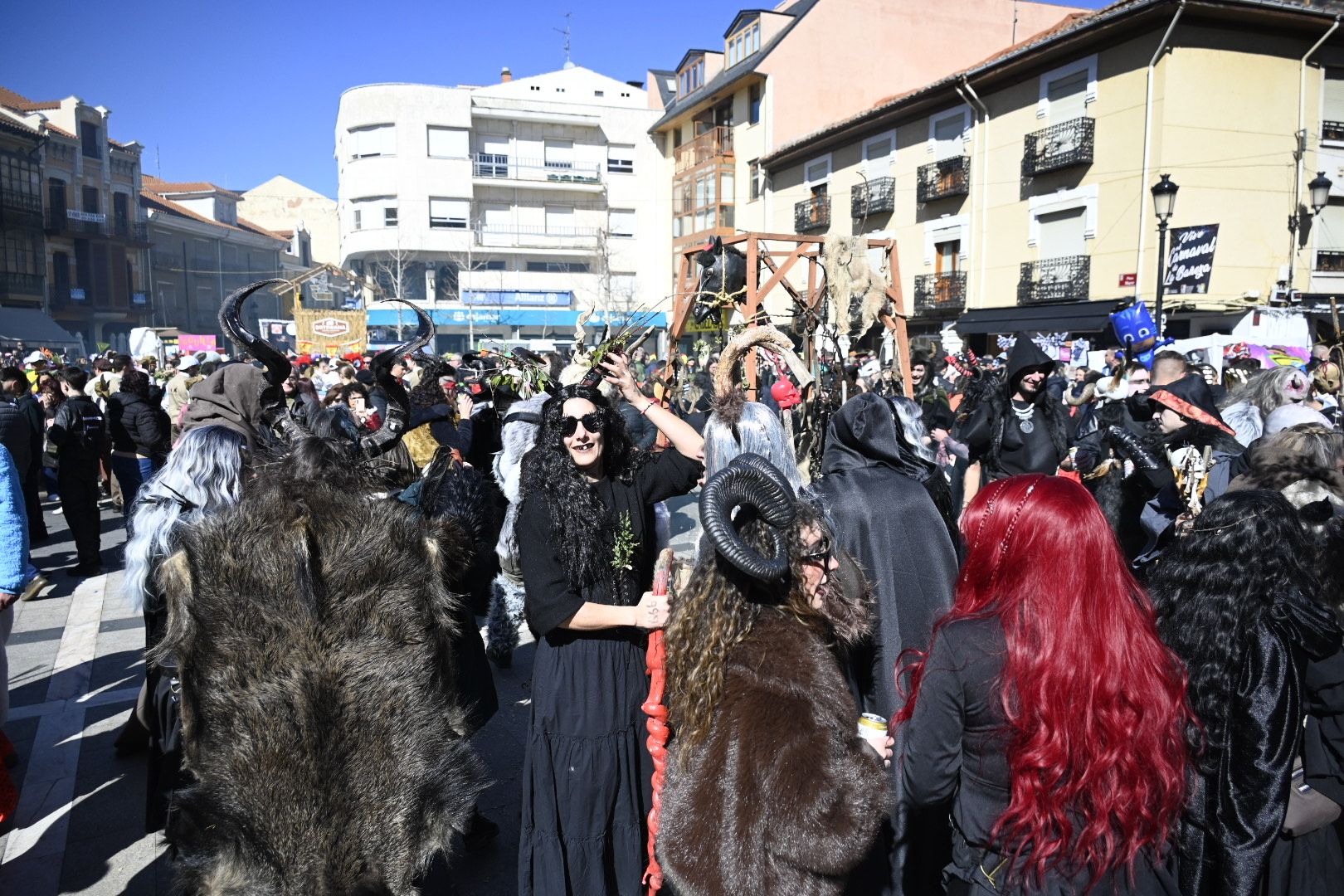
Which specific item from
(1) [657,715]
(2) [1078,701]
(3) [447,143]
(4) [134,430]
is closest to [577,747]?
(1) [657,715]

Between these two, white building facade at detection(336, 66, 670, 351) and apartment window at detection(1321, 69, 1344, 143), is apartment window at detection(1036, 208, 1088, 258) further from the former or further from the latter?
white building facade at detection(336, 66, 670, 351)

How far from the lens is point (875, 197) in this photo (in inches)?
988

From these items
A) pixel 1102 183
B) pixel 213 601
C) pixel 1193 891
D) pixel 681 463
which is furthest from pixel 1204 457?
pixel 1102 183

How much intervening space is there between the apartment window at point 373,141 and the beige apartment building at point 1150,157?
3179 centimetres

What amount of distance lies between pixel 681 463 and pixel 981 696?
4.78ft

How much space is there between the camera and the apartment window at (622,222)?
4653 centimetres

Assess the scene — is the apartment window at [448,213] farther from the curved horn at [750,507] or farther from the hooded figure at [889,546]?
the curved horn at [750,507]

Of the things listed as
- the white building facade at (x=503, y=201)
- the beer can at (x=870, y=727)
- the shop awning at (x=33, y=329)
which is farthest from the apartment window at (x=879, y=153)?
the shop awning at (x=33, y=329)

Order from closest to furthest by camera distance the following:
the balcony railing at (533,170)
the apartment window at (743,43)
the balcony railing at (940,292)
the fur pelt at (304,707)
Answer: the fur pelt at (304,707), the balcony railing at (940,292), the apartment window at (743,43), the balcony railing at (533,170)

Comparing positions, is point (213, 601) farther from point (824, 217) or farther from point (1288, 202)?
point (824, 217)

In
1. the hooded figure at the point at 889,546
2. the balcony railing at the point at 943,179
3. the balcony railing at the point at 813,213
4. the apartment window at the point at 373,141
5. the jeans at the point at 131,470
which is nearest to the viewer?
the hooded figure at the point at 889,546

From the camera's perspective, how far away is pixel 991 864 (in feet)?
6.07

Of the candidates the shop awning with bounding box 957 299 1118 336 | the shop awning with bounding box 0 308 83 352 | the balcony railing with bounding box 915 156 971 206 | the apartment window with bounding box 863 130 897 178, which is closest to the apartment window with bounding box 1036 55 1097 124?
the balcony railing with bounding box 915 156 971 206

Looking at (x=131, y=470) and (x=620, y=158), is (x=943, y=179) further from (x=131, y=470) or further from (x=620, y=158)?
(x=620, y=158)
